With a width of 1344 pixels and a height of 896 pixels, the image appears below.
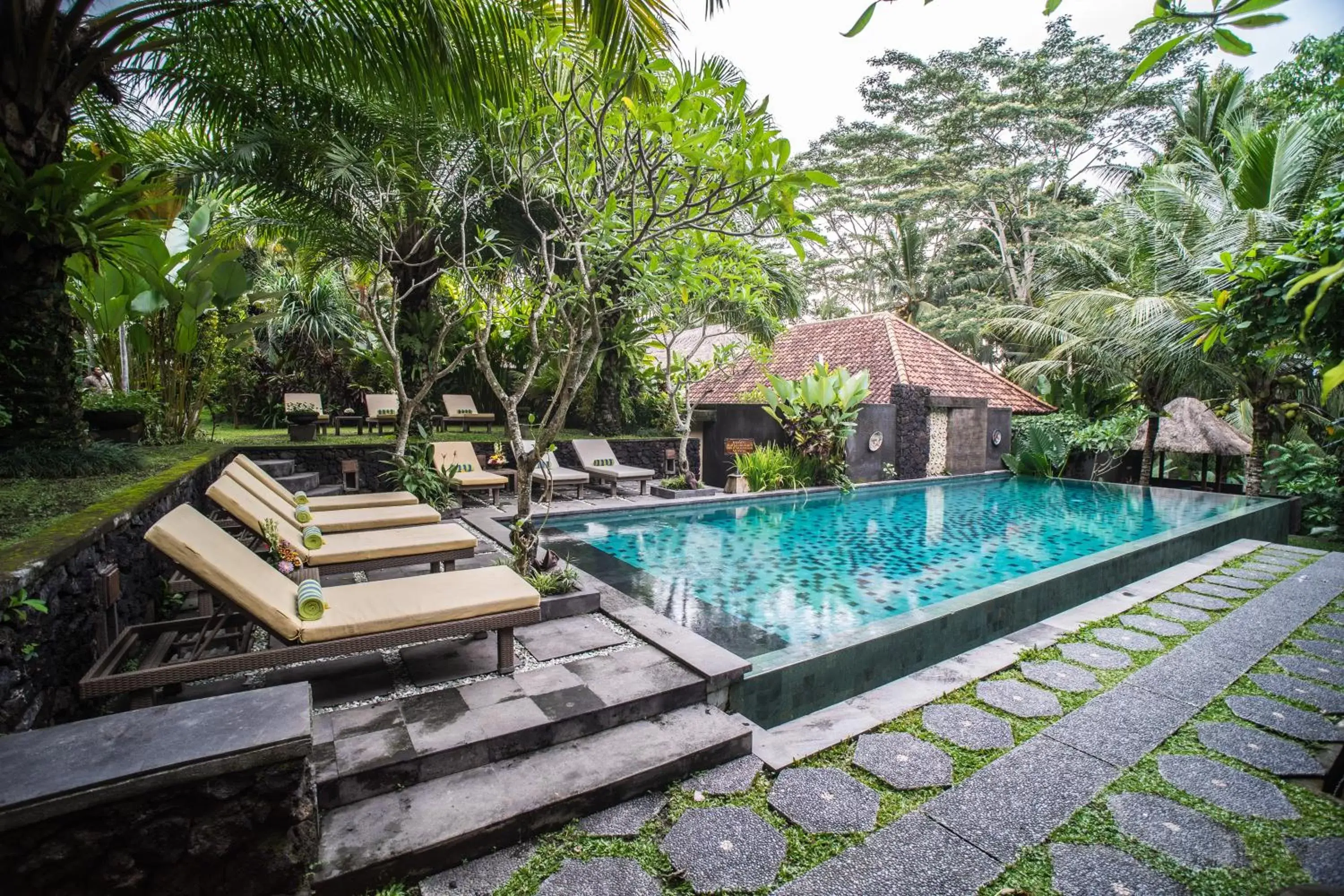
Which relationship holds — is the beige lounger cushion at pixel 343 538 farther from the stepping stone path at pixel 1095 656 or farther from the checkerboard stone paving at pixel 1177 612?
the checkerboard stone paving at pixel 1177 612

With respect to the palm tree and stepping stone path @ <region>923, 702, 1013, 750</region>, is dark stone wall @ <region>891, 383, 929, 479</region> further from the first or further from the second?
stepping stone path @ <region>923, 702, 1013, 750</region>

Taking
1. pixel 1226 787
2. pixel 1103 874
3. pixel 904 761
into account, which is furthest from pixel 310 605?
pixel 1226 787

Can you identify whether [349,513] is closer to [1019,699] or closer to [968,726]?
[968,726]

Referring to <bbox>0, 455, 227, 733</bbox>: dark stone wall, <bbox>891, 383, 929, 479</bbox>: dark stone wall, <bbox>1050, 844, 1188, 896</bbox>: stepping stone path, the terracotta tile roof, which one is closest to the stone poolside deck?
<bbox>1050, 844, 1188, 896</bbox>: stepping stone path

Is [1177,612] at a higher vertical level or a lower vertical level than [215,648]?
lower

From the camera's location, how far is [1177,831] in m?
2.58

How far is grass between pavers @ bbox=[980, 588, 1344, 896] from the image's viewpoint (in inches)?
90.8

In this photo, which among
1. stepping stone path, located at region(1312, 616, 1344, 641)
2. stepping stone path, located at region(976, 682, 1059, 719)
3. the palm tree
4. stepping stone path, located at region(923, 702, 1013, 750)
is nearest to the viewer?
stepping stone path, located at region(923, 702, 1013, 750)

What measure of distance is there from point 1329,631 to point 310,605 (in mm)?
7105

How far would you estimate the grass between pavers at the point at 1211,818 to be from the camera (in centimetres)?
231

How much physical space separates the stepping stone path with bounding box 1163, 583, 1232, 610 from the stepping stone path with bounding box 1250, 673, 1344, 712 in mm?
1566

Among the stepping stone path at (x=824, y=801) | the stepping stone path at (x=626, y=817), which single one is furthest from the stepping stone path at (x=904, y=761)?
the stepping stone path at (x=626, y=817)

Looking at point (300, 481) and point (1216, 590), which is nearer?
point (1216, 590)

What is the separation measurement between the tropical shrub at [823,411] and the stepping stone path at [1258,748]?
880 cm
